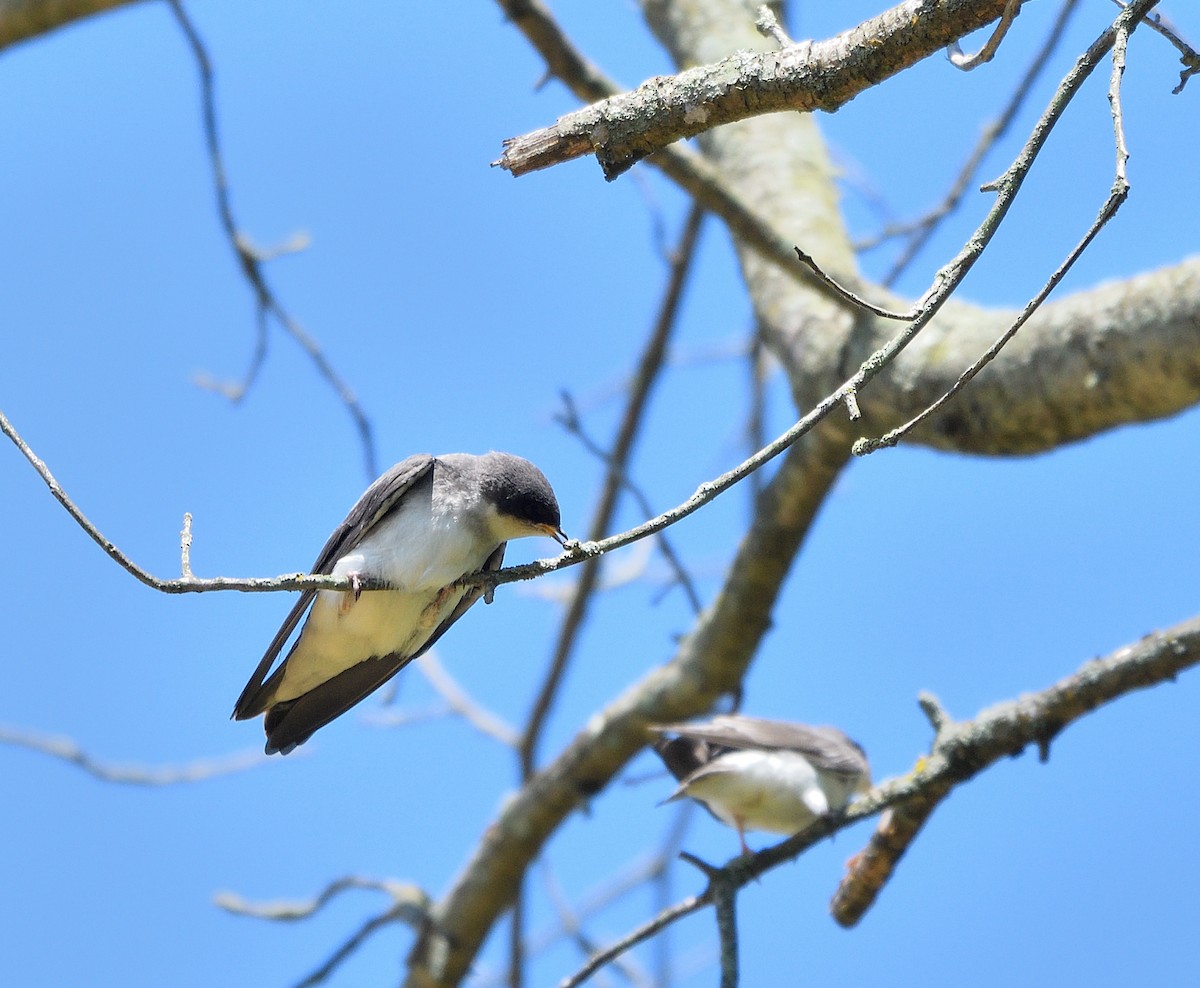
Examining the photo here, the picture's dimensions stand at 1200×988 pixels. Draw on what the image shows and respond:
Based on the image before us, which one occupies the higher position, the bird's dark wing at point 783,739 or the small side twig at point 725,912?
the bird's dark wing at point 783,739

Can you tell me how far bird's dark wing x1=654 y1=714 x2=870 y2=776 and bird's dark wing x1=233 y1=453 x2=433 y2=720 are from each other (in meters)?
2.04

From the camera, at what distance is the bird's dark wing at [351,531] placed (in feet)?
14.5

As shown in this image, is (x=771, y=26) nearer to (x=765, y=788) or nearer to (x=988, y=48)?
(x=988, y=48)

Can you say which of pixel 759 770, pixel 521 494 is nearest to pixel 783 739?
pixel 759 770

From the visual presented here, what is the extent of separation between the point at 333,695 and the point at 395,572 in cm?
78

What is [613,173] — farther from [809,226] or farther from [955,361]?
[809,226]

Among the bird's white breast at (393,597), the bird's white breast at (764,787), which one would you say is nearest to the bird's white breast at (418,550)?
the bird's white breast at (393,597)

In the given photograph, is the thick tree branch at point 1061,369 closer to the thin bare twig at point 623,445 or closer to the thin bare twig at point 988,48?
the thin bare twig at point 988,48

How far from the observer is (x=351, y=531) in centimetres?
457

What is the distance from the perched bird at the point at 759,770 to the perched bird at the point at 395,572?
1783 mm

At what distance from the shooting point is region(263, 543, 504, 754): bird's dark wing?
15.3 ft

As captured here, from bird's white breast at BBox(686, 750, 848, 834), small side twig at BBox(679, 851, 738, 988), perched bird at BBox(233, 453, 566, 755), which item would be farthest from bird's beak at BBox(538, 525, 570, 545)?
bird's white breast at BBox(686, 750, 848, 834)

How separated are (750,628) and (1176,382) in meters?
2.58

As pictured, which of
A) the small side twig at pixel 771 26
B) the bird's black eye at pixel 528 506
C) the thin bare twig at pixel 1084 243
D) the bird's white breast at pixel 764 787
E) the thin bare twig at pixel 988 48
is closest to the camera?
the thin bare twig at pixel 1084 243
